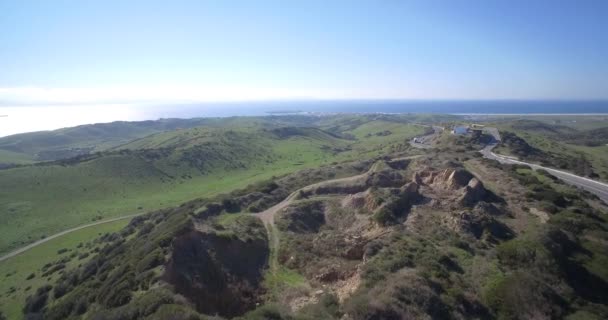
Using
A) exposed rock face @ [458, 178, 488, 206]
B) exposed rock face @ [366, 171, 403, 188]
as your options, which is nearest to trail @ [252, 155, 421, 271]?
exposed rock face @ [366, 171, 403, 188]

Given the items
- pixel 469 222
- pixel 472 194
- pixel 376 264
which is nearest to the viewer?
pixel 376 264

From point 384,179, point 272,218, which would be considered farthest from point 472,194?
point 272,218

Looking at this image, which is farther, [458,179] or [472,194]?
[458,179]

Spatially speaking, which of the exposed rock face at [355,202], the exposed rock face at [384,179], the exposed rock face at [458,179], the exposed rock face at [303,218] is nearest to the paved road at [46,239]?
the exposed rock face at [303,218]

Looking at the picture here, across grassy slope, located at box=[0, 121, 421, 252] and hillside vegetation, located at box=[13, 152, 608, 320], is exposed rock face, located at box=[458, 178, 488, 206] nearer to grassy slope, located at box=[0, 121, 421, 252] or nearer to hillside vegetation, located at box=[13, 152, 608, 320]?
hillside vegetation, located at box=[13, 152, 608, 320]

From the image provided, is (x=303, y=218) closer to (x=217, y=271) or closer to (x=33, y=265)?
(x=217, y=271)

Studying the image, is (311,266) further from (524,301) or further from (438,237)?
(524,301)

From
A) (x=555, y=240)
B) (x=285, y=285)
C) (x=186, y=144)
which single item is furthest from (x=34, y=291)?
(x=186, y=144)
